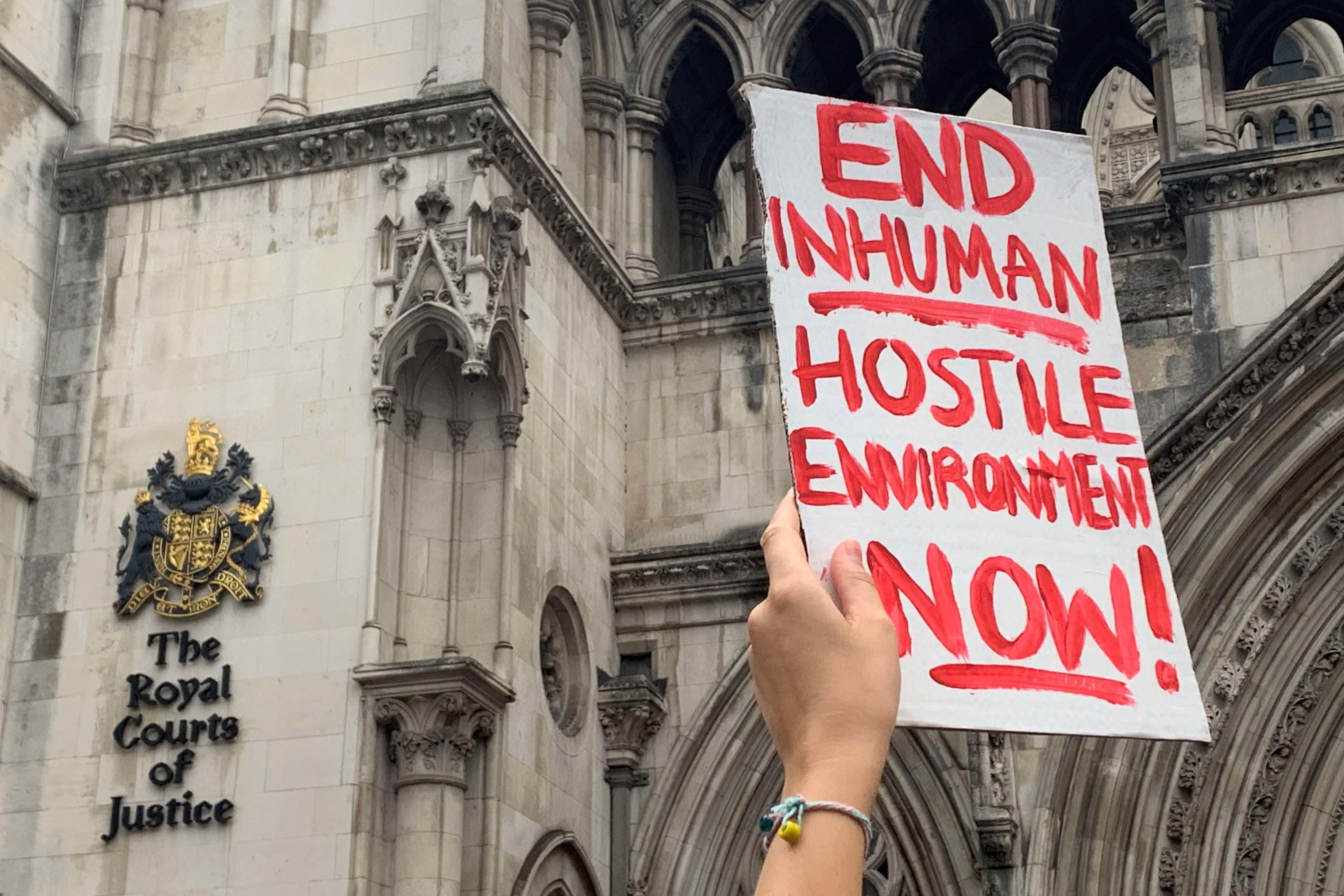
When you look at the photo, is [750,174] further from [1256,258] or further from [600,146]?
[1256,258]

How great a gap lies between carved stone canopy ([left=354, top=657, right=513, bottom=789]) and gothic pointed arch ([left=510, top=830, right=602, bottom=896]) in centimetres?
94

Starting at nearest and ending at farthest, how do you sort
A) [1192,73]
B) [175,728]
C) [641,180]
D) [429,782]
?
1. [429,782]
2. [175,728]
3. [1192,73]
4. [641,180]

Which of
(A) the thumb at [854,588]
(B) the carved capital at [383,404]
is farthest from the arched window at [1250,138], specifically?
(A) the thumb at [854,588]

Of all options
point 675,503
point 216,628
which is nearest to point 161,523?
point 216,628

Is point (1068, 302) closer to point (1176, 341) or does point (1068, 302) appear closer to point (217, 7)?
point (1176, 341)

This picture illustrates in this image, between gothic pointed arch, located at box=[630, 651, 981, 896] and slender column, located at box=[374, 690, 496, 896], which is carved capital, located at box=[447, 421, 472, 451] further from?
gothic pointed arch, located at box=[630, 651, 981, 896]

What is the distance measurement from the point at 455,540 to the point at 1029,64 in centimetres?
656

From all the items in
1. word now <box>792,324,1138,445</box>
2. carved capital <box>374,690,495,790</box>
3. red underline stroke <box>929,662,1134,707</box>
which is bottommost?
red underline stroke <box>929,662,1134,707</box>

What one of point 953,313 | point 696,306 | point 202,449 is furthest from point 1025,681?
point 696,306

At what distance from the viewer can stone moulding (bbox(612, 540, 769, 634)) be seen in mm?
15109

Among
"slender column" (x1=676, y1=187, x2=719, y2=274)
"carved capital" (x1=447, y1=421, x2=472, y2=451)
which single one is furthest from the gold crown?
"slender column" (x1=676, y1=187, x2=719, y2=274)

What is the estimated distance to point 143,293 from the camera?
14.2 m

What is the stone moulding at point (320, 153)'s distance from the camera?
45.2ft

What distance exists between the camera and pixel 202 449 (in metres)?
13.4
